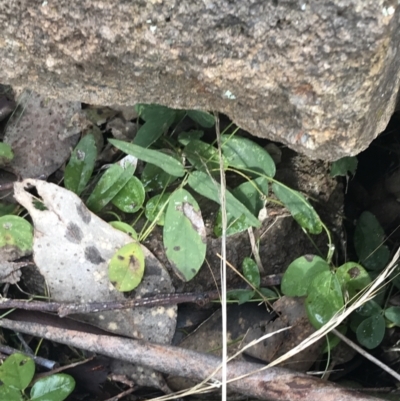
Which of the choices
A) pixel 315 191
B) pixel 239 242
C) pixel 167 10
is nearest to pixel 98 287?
pixel 239 242

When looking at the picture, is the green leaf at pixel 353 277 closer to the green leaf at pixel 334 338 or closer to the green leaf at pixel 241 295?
the green leaf at pixel 334 338

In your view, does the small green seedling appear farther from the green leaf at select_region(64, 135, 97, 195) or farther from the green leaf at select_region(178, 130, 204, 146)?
the green leaf at select_region(178, 130, 204, 146)

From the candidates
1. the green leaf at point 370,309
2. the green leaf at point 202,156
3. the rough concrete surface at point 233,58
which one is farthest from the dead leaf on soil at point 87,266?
the green leaf at point 370,309

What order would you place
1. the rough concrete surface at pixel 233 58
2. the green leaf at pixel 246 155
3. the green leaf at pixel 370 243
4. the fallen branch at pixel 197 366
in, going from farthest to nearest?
the green leaf at pixel 370 243 → the green leaf at pixel 246 155 → the fallen branch at pixel 197 366 → the rough concrete surface at pixel 233 58

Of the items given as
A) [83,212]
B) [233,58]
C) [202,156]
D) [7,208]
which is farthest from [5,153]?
[233,58]

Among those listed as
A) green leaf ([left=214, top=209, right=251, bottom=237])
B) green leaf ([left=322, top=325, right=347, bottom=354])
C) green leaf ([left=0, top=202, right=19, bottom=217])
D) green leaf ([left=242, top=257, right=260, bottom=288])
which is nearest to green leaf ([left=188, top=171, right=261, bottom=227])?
green leaf ([left=214, top=209, right=251, bottom=237])
